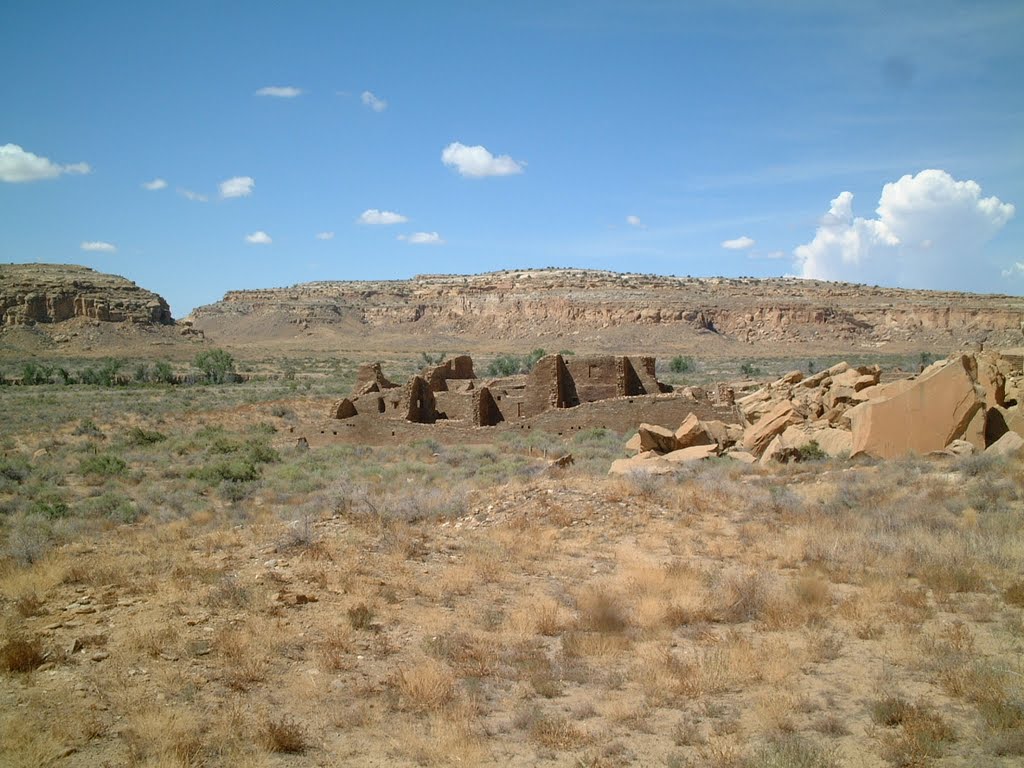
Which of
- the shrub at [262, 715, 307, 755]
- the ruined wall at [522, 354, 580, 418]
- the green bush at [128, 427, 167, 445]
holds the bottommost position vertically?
the shrub at [262, 715, 307, 755]

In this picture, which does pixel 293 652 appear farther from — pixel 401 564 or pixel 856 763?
pixel 856 763

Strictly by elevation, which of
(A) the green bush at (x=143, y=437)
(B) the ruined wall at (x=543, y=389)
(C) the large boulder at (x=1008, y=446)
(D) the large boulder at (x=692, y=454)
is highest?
(B) the ruined wall at (x=543, y=389)

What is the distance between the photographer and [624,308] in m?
83.4

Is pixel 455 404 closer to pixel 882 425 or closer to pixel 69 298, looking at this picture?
pixel 882 425

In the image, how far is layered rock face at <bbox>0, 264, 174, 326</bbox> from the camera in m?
83.2

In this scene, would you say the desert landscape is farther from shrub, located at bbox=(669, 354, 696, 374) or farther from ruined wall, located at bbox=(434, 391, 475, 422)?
shrub, located at bbox=(669, 354, 696, 374)

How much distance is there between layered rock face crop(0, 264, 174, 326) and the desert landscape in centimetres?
6947

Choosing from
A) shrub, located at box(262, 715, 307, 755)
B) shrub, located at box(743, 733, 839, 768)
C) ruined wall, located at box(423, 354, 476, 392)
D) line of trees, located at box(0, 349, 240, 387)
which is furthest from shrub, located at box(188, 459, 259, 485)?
line of trees, located at box(0, 349, 240, 387)

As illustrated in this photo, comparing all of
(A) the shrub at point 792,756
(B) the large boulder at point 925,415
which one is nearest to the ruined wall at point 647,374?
(B) the large boulder at point 925,415

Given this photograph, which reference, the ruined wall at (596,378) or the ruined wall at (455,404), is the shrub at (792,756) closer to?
the ruined wall at (455,404)

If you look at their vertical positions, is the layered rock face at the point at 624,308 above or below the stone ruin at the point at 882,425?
above

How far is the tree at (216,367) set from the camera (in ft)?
169

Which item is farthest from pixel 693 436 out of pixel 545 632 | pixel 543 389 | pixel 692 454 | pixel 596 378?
pixel 545 632

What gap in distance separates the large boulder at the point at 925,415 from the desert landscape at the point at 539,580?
5 centimetres
